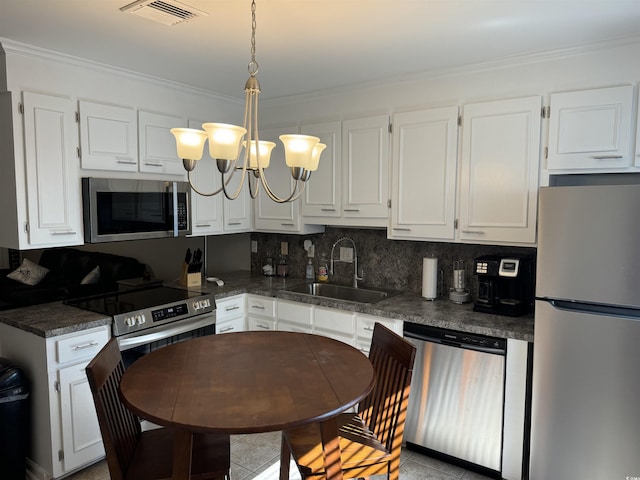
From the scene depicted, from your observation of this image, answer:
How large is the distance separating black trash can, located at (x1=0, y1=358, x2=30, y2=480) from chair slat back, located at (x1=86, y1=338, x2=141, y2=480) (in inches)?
35.0

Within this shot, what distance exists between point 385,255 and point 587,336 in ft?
5.26

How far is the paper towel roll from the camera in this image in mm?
3041

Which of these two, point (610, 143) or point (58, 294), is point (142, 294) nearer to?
point (58, 294)

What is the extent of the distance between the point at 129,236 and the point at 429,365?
2103 millimetres

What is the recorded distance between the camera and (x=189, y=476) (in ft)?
4.91

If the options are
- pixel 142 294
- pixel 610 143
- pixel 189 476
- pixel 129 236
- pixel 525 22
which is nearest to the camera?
pixel 189 476

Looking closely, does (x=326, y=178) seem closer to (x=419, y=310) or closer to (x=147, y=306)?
(x=419, y=310)

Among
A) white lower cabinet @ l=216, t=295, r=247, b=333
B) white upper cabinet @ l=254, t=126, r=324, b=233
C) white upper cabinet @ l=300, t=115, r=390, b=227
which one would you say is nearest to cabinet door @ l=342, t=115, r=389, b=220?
white upper cabinet @ l=300, t=115, r=390, b=227

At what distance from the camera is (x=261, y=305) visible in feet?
11.3

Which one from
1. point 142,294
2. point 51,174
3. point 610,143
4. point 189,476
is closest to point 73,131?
point 51,174

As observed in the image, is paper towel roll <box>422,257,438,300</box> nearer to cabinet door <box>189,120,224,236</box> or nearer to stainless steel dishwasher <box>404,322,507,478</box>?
stainless steel dishwasher <box>404,322,507,478</box>

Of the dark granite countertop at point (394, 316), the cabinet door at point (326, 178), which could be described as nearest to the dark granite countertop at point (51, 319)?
the dark granite countertop at point (394, 316)

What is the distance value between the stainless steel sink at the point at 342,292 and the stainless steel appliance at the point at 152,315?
72cm

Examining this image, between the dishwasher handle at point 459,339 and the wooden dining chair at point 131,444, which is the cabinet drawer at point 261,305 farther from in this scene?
the wooden dining chair at point 131,444
